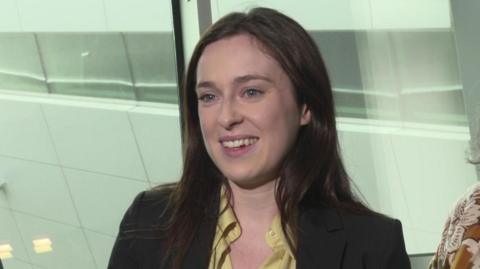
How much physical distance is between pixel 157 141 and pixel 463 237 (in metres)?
3.31

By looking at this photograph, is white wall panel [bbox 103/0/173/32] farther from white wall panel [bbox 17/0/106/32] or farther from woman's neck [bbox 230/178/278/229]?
woman's neck [bbox 230/178/278/229]

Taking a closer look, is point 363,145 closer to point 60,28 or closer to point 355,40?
point 355,40

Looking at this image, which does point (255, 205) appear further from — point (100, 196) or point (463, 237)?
point (100, 196)

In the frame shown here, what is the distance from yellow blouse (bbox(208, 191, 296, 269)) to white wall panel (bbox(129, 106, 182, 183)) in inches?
121

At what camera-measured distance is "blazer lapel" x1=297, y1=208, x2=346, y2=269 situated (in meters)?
1.43

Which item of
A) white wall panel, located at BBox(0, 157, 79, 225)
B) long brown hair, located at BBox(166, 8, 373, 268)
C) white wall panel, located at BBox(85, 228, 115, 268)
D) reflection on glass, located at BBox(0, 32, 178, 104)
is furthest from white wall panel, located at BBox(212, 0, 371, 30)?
long brown hair, located at BBox(166, 8, 373, 268)

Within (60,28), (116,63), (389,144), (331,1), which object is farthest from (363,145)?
(60,28)

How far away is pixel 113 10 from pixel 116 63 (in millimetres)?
342

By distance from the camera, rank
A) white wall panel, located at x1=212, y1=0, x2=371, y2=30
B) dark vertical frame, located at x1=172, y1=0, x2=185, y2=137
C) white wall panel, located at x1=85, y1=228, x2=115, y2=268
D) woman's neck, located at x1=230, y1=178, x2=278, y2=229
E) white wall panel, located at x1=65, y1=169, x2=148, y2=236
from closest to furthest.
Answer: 1. woman's neck, located at x1=230, y1=178, x2=278, y2=229
2. dark vertical frame, located at x1=172, y1=0, x2=185, y2=137
3. white wall panel, located at x1=212, y1=0, x2=371, y2=30
4. white wall panel, located at x1=65, y1=169, x2=148, y2=236
5. white wall panel, located at x1=85, y1=228, x2=115, y2=268

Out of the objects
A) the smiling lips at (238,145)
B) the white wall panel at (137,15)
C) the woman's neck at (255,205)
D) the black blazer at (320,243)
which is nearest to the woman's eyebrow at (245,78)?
the smiling lips at (238,145)

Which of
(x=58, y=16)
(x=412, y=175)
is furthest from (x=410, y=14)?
(x=58, y=16)

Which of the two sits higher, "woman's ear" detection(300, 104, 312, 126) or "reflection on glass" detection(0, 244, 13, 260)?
"woman's ear" detection(300, 104, 312, 126)

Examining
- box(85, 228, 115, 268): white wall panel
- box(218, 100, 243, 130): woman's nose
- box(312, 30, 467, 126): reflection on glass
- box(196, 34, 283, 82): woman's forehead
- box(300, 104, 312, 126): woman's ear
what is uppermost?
box(196, 34, 283, 82): woman's forehead

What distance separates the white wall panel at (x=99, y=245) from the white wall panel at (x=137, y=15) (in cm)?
141
